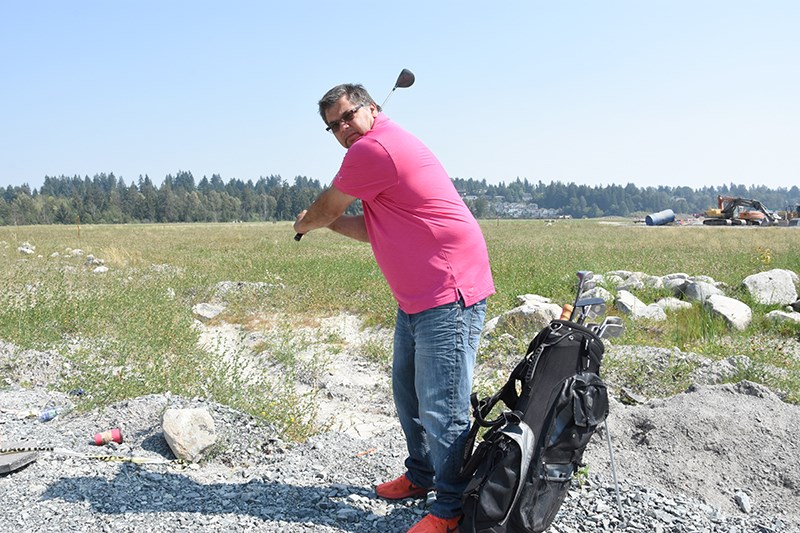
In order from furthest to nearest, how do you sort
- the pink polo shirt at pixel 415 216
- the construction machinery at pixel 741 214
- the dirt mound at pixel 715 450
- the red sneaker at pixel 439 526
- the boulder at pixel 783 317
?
1. the construction machinery at pixel 741 214
2. the boulder at pixel 783 317
3. the dirt mound at pixel 715 450
4. the red sneaker at pixel 439 526
5. the pink polo shirt at pixel 415 216

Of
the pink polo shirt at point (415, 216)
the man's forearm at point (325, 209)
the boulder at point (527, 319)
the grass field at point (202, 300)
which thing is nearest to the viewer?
the pink polo shirt at point (415, 216)

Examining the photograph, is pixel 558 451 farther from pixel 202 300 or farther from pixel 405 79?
pixel 202 300

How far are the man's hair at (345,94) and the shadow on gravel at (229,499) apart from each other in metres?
2.25

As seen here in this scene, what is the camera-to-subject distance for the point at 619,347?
25.2 feet

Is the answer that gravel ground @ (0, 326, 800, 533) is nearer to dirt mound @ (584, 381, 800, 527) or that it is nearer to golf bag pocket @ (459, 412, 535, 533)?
dirt mound @ (584, 381, 800, 527)

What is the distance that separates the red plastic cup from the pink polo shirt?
272cm

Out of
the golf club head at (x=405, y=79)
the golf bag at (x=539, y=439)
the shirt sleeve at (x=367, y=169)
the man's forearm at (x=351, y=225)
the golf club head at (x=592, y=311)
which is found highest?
the golf club head at (x=405, y=79)

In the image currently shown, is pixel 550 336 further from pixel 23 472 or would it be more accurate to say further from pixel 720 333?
pixel 720 333

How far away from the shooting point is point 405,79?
4.12m

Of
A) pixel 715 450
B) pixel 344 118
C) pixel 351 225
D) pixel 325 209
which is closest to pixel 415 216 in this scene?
pixel 325 209

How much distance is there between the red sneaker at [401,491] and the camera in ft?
12.8

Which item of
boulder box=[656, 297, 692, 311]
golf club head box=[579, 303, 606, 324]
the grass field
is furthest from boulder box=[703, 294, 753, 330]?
golf club head box=[579, 303, 606, 324]

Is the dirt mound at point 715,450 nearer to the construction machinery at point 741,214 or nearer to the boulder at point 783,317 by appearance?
the boulder at point 783,317

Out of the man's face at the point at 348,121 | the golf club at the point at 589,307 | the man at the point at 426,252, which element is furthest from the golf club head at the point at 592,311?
the man's face at the point at 348,121
